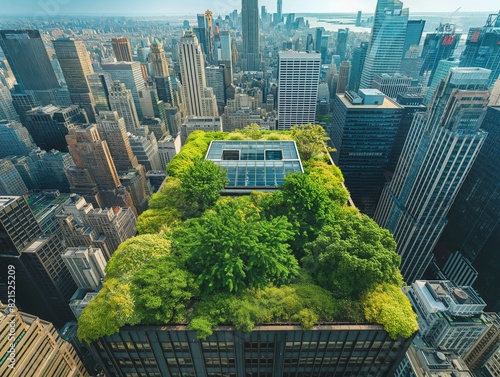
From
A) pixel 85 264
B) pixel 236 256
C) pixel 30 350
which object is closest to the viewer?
pixel 236 256

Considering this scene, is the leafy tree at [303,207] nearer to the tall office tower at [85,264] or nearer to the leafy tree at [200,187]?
the leafy tree at [200,187]

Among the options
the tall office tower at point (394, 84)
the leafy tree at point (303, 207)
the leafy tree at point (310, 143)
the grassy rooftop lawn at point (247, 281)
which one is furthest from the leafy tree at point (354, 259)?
the tall office tower at point (394, 84)

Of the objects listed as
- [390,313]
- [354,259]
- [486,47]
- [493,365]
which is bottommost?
[493,365]

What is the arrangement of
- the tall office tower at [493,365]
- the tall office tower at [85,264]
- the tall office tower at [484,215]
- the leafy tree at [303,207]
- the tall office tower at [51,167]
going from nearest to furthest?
the leafy tree at [303,207]
the tall office tower at [493,365]
the tall office tower at [484,215]
the tall office tower at [85,264]
the tall office tower at [51,167]

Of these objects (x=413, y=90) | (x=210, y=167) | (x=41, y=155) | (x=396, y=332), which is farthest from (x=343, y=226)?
(x=413, y=90)

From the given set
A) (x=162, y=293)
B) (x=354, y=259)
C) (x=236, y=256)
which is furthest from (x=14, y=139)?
(x=354, y=259)

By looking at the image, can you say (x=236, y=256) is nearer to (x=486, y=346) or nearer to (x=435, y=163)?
(x=435, y=163)

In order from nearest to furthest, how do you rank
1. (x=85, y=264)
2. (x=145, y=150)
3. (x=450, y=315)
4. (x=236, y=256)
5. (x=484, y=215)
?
(x=236, y=256) → (x=450, y=315) → (x=484, y=215) → (x=85, y=264) → (x=145, y=150)
